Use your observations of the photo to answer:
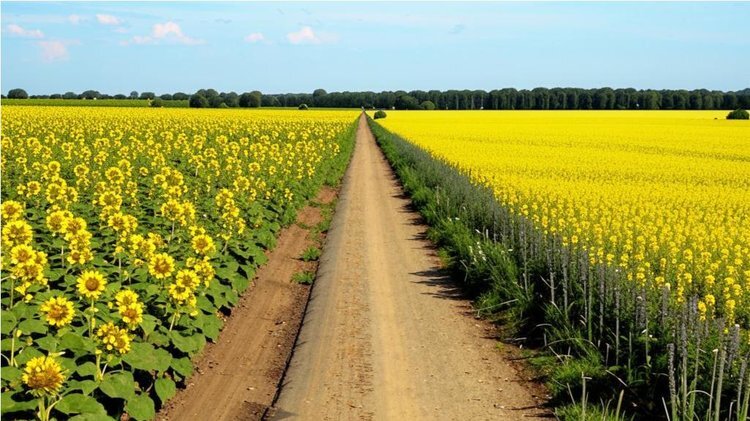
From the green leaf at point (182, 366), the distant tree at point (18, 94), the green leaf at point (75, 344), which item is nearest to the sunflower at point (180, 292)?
the green leaf at point (182, 366)

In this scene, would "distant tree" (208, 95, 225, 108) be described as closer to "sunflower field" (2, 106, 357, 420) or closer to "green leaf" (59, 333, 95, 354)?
"sunflower field" (2, 106, 357, 420)

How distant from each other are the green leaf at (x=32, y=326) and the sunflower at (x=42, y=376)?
103cm

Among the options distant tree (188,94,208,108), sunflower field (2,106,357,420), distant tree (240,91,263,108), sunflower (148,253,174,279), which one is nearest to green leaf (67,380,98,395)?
sunflower field (2,106,357,420)

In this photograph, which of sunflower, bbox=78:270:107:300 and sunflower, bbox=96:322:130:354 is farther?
sunflower, bbox=78:270:107:300

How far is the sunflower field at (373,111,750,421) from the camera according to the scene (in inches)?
282

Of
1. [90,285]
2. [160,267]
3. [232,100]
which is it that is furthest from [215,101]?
[90,285]

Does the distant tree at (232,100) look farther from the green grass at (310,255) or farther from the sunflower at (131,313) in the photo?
the sunflower at (131,313)

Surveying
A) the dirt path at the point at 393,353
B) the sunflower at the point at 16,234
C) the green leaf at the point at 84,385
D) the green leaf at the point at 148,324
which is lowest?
the dirt path at the point at 393,353

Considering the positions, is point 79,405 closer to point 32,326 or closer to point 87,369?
point 87,369

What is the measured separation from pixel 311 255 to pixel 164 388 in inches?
335

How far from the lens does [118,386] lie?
20.2ft

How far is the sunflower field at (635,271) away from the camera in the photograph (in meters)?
7.16

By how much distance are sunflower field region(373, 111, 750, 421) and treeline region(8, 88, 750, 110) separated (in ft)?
328

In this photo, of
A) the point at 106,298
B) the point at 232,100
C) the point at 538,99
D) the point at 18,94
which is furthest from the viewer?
the point at 538,99
